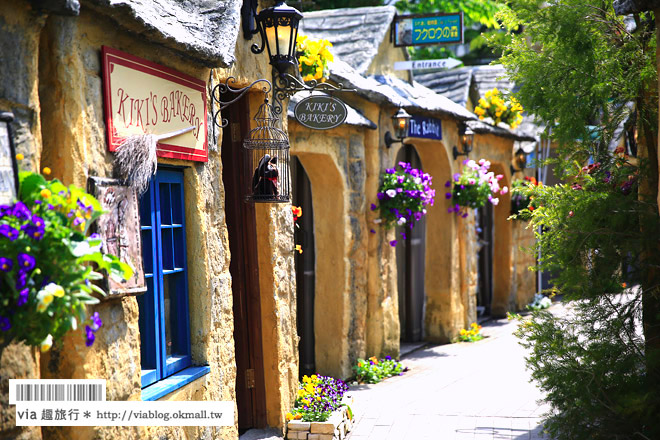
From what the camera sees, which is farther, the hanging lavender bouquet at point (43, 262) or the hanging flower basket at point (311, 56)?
the hanging flower basket at point (311, 56)

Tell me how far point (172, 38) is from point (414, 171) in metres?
5.87

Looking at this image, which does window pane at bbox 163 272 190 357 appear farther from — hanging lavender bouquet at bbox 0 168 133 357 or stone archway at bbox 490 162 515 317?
stone archway at bbox 490 162 515 317

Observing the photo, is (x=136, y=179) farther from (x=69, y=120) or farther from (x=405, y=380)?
(x=405, y=380)

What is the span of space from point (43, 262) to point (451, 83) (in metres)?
11.4

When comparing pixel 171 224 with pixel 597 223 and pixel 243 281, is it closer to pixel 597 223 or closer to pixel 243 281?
pixel 243 281

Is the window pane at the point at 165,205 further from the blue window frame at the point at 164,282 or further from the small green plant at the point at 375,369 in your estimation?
the small green plant at the point at 375,369

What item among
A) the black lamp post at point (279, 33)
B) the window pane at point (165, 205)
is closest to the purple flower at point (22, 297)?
the window pane at point (165, 205)

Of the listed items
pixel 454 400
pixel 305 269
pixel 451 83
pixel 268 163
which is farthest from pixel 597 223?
pixel 451 83

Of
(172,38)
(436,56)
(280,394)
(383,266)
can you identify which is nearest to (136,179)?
(172,38)

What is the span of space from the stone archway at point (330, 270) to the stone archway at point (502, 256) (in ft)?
21.6

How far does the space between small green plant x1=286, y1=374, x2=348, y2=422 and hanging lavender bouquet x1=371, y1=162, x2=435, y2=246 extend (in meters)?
2.78

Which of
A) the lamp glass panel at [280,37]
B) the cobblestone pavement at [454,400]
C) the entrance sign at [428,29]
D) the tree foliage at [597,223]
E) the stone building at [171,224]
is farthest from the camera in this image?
the entrance sign at [428,29]

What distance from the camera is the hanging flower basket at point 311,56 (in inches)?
286

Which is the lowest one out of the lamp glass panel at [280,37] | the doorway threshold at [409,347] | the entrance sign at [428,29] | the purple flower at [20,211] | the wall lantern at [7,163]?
the doorway threshold at [409,347]
